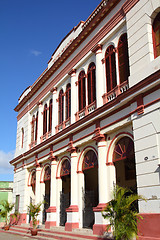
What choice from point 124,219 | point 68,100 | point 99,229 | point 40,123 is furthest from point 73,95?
point 124,219

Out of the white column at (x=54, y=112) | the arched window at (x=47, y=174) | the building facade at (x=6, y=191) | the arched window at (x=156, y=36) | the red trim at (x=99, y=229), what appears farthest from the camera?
the building facade at (x=6, y=191)

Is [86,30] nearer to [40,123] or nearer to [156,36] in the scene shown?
[156,36]

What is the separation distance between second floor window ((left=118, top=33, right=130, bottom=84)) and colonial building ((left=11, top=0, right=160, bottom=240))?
0.05 m

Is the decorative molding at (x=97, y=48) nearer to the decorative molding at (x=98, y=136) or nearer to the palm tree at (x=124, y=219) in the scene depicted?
the decorative molding at (x=98, y=136)

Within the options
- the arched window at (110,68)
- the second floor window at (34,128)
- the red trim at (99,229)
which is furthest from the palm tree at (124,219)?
the second floor window at (34,128)

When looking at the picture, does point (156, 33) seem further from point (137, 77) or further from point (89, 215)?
point (89, 215)

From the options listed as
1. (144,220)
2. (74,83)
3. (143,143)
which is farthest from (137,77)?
(74,83)

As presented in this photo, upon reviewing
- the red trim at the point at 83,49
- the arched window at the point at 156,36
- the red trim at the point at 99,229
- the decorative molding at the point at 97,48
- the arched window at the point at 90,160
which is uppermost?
the red trim at the point at 83,49

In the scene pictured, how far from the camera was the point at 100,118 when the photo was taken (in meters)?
13.3

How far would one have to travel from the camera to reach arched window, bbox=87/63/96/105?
48.6ft

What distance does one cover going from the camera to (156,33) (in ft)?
35.5

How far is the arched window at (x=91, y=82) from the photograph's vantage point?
1482cm

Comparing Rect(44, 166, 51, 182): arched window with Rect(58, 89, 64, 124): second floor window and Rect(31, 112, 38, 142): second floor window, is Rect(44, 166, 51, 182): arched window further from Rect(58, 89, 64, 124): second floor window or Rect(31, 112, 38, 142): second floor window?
Rect(58, 89, 64, 124): second floor window

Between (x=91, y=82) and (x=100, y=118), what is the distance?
2659 mm
